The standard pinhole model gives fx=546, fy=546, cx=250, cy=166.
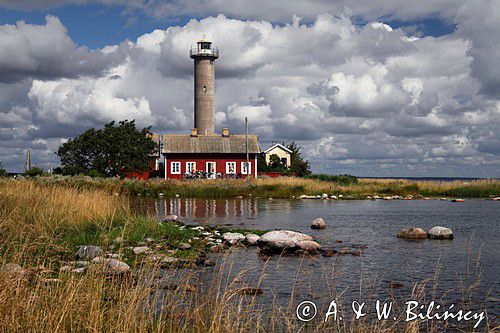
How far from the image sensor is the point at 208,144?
5991 cm

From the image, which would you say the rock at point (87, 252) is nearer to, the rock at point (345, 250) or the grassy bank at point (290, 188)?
the rock at point (345, 250)

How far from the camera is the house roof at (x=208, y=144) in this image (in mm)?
58875

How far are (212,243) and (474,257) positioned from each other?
7011 millimetres

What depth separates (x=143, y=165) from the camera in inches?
2095

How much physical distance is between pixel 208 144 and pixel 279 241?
4592cm

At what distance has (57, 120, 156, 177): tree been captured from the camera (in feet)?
170


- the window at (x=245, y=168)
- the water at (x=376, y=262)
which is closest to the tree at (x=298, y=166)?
the window at (x=245, y=168)

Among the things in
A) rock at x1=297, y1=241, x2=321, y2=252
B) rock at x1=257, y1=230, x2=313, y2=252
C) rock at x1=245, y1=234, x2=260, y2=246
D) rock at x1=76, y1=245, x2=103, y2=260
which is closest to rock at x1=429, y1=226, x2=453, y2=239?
rock at x1=257, y1=230, x2=313, y2=252

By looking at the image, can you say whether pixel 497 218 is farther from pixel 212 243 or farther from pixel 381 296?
pixel 381 296

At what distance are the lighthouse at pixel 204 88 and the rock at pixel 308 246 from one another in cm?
5064

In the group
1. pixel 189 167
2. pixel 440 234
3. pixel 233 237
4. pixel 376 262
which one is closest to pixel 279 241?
pixel 233 237

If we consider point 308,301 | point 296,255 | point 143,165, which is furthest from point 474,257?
point 143,165

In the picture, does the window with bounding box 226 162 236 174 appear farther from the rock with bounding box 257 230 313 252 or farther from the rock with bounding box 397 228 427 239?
the rock with bounding box 257 230 313 252

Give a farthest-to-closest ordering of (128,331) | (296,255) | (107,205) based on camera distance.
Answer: (107,205), (296,255), (128,331)
